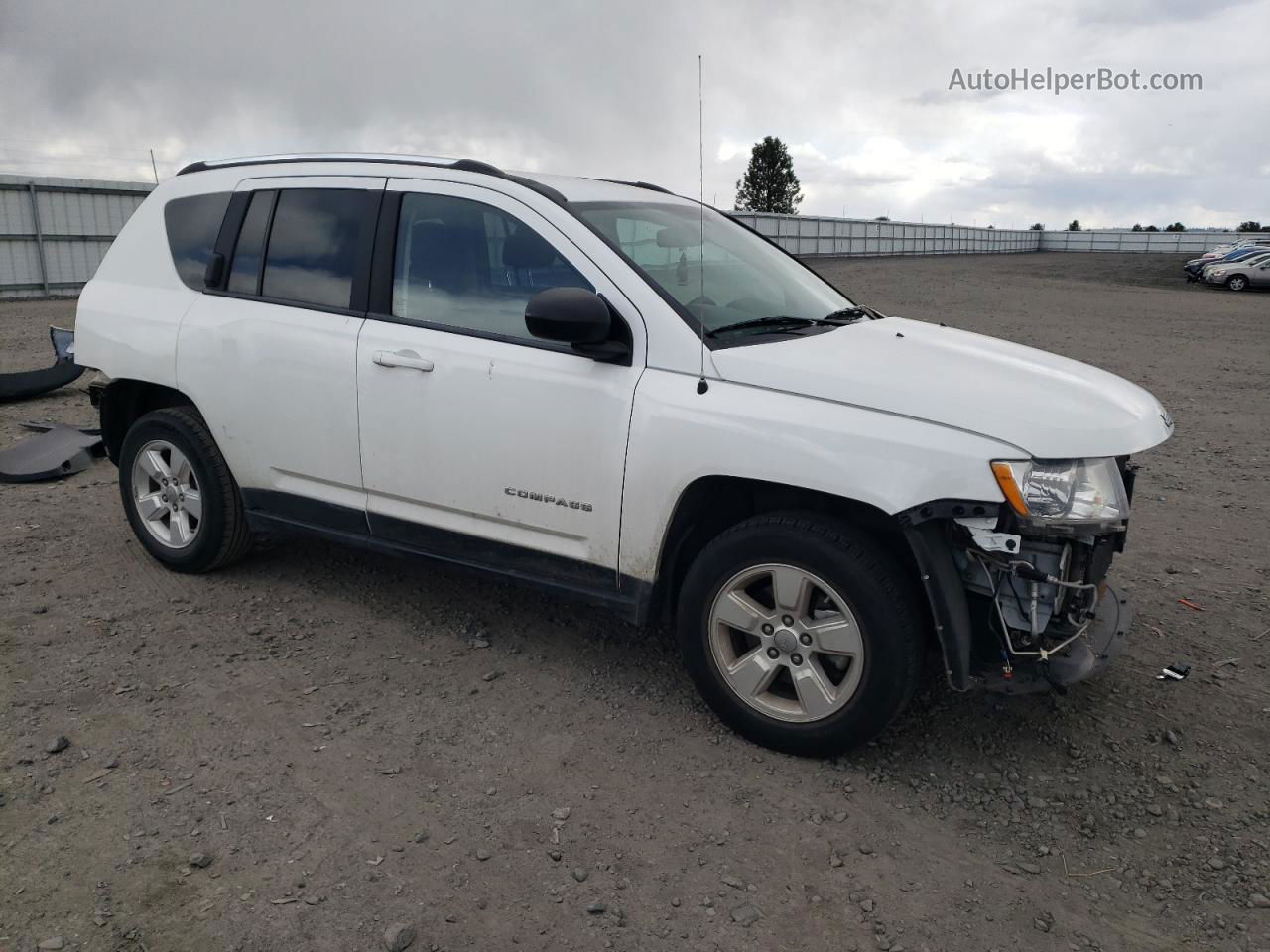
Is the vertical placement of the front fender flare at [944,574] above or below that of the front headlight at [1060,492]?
below

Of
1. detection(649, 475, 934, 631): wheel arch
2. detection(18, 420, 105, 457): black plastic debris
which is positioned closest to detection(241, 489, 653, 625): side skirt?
detection(649, 475, 934, 631): wheel arch

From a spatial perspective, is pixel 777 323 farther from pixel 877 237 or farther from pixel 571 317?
pixel 877 237

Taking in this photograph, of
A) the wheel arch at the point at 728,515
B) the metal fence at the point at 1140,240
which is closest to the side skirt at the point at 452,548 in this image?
the wheel arch at the point at 728,515

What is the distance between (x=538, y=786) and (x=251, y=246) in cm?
281

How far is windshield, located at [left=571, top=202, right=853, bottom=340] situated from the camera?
12.0ft

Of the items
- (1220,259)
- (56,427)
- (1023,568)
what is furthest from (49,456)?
(1220,259)

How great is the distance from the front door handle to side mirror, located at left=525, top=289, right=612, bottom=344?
63 centimetres

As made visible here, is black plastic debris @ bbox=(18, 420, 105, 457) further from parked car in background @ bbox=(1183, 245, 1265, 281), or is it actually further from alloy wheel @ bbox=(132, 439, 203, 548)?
parked car in background @ bbox=(1183, 245, 1265, 281)

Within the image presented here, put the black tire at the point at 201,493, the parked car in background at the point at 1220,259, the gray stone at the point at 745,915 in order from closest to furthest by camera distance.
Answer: the gray stone at the point at 745,915
the black tire at the point at 201,493
the parked car in background at the point at 1220,259

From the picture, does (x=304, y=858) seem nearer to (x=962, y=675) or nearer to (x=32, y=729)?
(x=32, y=729)

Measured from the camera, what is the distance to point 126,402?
505cm

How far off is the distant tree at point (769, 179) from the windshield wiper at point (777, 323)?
7987 centimetres

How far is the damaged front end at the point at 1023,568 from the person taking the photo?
9.70ft

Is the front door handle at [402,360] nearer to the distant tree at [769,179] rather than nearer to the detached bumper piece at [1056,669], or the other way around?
the detached bumper piece at [1056,669]
